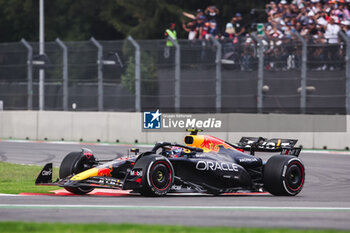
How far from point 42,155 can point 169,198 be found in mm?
10206

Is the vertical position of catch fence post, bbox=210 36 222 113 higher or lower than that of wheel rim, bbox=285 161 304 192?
higher

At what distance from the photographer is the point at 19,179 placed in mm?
14773

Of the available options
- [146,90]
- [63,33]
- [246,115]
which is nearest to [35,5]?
[63,33]

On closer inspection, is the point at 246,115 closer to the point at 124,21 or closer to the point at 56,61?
the point at 56,61

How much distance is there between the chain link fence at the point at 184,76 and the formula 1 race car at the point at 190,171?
10.2m

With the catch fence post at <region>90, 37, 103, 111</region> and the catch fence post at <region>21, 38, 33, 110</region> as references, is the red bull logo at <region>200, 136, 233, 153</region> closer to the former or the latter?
the catch fence post at <region>90, 37, 103, 111</region>

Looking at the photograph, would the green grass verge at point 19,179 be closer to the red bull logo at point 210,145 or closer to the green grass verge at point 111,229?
the red bull logo at point 210,145

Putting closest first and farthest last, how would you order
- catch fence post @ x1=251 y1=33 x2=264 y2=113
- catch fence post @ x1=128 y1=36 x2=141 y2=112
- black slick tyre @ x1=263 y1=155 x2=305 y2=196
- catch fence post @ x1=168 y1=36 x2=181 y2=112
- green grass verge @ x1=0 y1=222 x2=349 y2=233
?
green grass verge @ x1=0 y1=222 x2=349 y2=233 < black slick tyre @ x1=263 y1=155 x2=305 y2=196 < catch fence post @ x1=251 y1=33 x2=264 y2=113 < catch fence post @ x1=168 y1=36 x2=181 y2=112 < catch fence post @ x1=128 y1=36 x2=141 y2=112

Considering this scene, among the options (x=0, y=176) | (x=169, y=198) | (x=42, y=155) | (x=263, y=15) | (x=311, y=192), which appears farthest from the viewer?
(x=263, y=15)

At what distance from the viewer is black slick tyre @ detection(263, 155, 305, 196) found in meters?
12.1

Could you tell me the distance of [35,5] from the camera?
48188mm

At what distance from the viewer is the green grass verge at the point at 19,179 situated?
1234 cm

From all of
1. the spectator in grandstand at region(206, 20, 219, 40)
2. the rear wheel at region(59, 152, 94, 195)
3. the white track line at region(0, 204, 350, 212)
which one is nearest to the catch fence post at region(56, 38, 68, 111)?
the spectator in grandstand at region(206, 20, 219, 40)

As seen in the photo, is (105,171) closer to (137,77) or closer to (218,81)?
(218,81)
